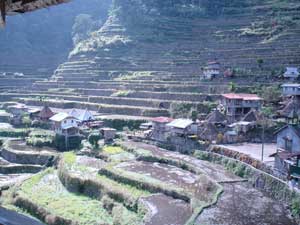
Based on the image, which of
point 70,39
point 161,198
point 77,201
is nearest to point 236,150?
point 161,198

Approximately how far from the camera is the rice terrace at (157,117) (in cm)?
1694

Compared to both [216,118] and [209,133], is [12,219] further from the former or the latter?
[216,118]

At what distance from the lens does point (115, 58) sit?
44.3 metres

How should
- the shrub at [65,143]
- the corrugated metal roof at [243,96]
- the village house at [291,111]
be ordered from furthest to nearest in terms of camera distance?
the corrugated metal roof at [243,96]
the shrub at [65,143]
the village house at [291,111]

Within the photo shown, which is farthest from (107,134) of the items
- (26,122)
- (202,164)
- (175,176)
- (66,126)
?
(26,122)

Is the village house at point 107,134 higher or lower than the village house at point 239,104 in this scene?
lower

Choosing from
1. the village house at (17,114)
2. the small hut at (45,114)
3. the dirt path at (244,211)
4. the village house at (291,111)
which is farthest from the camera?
the village house at (17,114)

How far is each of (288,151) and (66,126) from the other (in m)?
15.5

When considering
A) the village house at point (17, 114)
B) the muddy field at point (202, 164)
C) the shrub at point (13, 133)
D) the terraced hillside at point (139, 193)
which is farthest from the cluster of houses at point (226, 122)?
the village house at point (17, 114)

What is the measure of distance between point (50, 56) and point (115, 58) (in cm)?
1573

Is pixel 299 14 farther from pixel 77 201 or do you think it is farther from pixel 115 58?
pixel 77 201

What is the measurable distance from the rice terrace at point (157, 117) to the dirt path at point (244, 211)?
0.08m

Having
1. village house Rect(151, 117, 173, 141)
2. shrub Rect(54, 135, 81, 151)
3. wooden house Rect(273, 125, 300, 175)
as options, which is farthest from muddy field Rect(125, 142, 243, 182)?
shrub Rect(54, 135, 81, 151)

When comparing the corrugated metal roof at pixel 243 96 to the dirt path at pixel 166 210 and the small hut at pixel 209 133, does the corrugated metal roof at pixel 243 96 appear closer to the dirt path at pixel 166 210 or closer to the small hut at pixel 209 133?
the small hut at pixel 209 133
